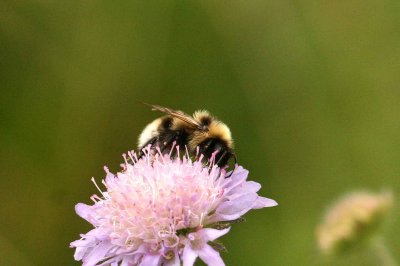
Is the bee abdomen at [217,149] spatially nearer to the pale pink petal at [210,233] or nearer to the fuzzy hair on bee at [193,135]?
the fuzzy hair on bee at [193,135]

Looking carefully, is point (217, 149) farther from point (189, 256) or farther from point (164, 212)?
point (189, 256)

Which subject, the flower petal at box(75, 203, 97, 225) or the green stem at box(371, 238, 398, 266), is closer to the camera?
the flower petal at box(75, 203, 97, 225)

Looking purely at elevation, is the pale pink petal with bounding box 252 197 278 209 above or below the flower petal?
above

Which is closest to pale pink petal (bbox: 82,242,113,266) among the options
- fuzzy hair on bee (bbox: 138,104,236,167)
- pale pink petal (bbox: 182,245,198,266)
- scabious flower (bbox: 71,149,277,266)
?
scabious flower (bbox: 71,149,277,266)

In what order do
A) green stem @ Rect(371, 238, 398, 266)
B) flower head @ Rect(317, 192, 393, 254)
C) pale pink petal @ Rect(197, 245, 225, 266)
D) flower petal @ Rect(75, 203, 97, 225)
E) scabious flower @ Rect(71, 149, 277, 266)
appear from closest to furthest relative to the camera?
pale pink petal @ Rect(197, 245, 225, 266) → scabious flower @ Rect(71, 149, 277, 266) → flower petal @ Rect(75, 203, 97, 225) → green stem @ Rect(371, 238, 398, 266) → flower head @ Rect(317, 192, 393, 254)

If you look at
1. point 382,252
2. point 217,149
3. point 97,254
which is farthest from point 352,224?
point 97,254

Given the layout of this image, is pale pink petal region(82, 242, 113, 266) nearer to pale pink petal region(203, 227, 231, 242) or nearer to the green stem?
pale pink petal region(203, 227, 231, 242)

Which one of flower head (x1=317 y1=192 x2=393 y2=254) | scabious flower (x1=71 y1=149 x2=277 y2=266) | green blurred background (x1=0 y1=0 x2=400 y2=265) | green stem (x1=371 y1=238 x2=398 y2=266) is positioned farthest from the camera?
Result: green blurred background (x1=0 y1=0 x2=400 y2=265)

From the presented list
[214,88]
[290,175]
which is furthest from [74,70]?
[290,175]

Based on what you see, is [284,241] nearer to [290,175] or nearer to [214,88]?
[290,175]
